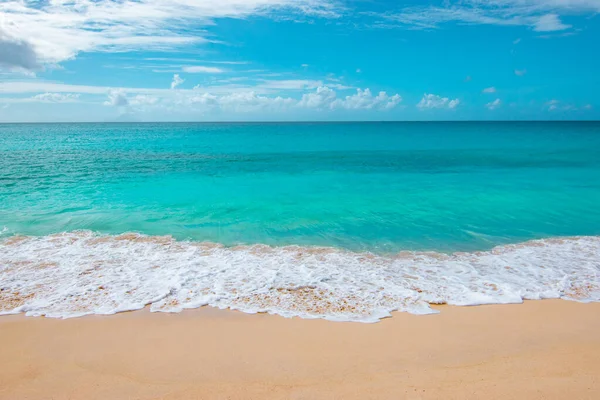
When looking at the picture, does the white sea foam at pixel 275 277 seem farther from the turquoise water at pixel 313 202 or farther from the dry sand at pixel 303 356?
the turquoise water at pixel 313 202

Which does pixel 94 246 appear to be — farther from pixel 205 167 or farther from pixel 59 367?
pixel 205 167

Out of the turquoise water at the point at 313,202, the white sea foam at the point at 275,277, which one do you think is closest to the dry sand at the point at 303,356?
the white sea foam at the point at 275,277

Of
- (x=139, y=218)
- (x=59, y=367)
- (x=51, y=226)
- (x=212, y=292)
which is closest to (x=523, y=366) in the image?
(x=212, y=292)

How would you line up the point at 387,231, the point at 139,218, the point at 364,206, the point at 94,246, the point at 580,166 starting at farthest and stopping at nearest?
the point at 580,166, the point at 364,206, the point at 139,218, the point at 387,231, the point at 94,246

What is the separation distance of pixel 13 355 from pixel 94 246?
540cm

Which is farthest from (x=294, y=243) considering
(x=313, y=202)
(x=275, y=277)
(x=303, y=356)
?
(x=303, y=356)

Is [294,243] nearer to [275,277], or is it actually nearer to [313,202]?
[275,277]

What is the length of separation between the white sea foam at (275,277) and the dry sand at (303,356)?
20.8 inches

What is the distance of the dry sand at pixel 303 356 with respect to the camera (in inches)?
192

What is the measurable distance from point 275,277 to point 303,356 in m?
3.07

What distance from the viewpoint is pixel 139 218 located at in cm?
1375

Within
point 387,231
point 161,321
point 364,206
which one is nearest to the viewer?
point 161,321

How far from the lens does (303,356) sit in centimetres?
563

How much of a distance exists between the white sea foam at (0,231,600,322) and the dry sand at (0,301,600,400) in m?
0.53
